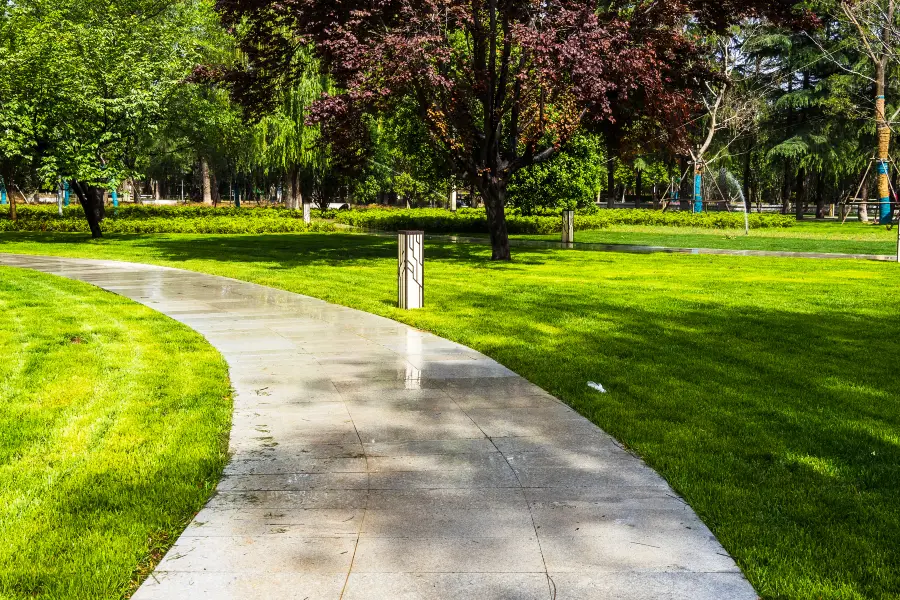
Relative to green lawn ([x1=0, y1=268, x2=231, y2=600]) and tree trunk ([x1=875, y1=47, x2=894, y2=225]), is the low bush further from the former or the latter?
tree trunk ([x1=875, y1=47, x2=894, y2=225])

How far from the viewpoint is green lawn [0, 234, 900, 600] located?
3801 mm

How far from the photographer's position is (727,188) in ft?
201

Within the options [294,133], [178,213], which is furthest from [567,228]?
[178,213]

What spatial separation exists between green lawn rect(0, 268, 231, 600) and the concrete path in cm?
19

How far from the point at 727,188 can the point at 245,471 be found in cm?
6174

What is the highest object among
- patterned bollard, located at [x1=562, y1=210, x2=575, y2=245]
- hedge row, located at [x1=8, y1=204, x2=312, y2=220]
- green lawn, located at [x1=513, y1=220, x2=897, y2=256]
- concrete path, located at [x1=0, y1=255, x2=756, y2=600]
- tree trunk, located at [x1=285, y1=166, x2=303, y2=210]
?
tree trunk, located at [x1=285, y1=166, x2=303, y2=210]

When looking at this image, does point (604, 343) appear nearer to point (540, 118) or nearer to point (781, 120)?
point (540, 118)

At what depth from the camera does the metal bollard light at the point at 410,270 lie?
11.1m

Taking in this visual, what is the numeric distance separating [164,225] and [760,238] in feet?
74.5

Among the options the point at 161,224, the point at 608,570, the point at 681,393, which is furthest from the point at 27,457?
the point at 161,224

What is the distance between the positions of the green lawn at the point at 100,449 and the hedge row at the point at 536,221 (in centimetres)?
2323

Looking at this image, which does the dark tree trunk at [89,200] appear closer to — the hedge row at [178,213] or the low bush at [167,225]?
the low bush at [167,225]

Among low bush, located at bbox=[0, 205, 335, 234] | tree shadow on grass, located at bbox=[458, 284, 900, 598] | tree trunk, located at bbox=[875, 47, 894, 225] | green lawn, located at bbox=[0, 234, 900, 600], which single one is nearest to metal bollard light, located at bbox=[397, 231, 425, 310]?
green lawn, located at bbox=[0, 234, 900, 600]

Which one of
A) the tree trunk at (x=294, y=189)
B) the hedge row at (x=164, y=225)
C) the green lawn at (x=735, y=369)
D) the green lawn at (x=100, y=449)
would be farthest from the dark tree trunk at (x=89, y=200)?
the green lawn at (x=100, y=449)
